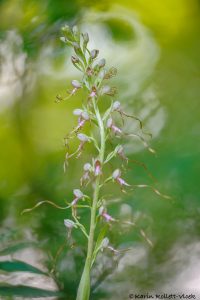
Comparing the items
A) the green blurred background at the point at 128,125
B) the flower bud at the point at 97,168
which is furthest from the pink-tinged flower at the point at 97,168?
the green blurred background at the point at 128,125

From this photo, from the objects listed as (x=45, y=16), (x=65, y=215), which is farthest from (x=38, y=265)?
(x=45, y=16)

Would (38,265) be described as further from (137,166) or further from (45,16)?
(45,16)

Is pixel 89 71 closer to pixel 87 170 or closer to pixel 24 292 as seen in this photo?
pixel 87 170

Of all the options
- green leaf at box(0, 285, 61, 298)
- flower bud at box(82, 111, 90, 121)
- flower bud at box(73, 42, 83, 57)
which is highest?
flower bud at box(73, 42, 83, 57)

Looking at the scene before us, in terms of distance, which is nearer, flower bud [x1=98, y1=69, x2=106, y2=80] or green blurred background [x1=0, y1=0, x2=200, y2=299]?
flower bud [x1=98, y1=69, x2=106, y2=80]

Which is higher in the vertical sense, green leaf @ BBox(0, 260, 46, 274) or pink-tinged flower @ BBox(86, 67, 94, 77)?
pink-tinged flower @ BBox(86, 67, 94, 77)

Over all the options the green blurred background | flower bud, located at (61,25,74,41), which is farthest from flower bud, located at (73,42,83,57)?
the green blurred background

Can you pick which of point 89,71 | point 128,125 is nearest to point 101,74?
point 89,71

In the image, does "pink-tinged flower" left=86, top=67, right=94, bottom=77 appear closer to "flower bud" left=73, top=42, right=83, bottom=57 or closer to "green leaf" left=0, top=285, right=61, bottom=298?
"flower bud" left=73, top=42, right=83, bottom=57
